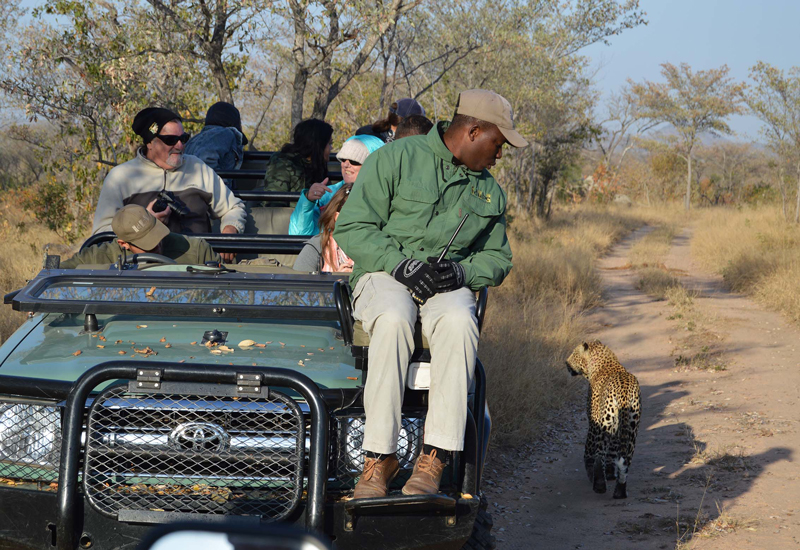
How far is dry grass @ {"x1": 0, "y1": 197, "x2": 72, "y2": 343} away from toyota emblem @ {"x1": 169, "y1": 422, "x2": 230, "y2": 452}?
4.44 meters

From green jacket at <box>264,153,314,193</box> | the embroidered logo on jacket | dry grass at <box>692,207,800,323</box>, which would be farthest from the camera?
dry grass at <box>692,207,800,323</box>

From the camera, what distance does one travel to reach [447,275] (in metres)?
2.83

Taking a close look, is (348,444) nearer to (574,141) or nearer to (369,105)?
(369,105)

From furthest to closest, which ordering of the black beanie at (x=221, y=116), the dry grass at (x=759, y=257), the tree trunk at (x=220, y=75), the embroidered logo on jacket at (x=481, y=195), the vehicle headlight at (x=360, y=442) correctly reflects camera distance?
1. the dry grass at (x=759, y=257)
2. the tree trunk at (x=220, y=75)
3. the black beanie at (x=221, y=116)
4. the embroidered logo on jacket at (x=481, y=195)
5. the vehicle headlight at (x=360, y=442)

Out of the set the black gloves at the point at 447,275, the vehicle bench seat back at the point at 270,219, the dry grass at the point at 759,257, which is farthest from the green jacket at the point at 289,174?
the dry grass at the point at 759,257

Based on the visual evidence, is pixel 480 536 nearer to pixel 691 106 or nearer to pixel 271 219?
pixel 271 219

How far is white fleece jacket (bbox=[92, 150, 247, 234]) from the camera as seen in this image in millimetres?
4857

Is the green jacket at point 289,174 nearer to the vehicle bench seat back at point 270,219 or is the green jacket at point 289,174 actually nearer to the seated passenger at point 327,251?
the vehicle bench seat back at point 270,219

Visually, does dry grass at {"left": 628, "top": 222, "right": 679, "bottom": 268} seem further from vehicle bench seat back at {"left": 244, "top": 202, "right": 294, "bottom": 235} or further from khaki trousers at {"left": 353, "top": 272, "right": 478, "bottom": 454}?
khaki trousers at {"left": 353, "top": 272, "right": 478, "bottom": 454}

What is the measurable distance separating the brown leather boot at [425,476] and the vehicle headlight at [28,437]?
3.48 feet

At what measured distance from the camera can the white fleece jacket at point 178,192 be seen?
486cm

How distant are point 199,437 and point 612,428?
2.78m

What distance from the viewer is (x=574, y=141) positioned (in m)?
19.8

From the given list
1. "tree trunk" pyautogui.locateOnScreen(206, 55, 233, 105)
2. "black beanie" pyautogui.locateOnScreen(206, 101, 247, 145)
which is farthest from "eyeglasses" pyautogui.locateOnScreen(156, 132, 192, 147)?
"tree trunk" pyautogui.locateOnScreen(206, 55, 233, 105)
